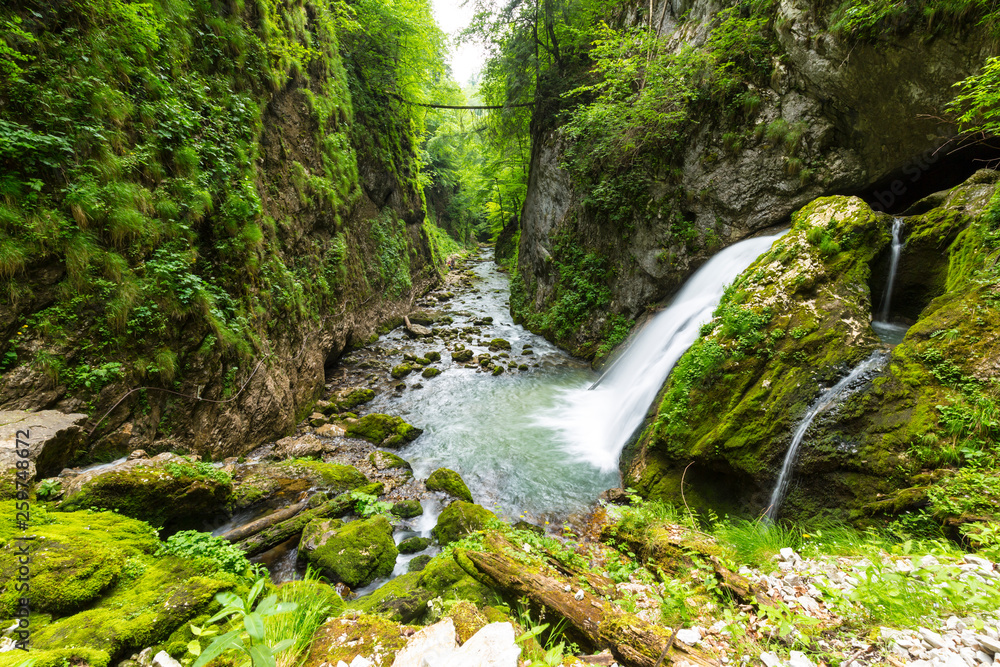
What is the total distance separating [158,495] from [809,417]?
729 centimetres

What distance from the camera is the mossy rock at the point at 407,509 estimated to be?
5266mm

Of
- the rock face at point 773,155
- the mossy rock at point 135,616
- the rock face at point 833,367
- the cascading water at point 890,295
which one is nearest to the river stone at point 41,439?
the mossy rock at point 135,616

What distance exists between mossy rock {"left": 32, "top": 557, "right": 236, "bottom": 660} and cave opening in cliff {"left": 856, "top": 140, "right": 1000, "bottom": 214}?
438 inches

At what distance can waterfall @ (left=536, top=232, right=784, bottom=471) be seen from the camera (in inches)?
275

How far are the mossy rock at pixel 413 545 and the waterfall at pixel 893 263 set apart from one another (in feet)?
25.8

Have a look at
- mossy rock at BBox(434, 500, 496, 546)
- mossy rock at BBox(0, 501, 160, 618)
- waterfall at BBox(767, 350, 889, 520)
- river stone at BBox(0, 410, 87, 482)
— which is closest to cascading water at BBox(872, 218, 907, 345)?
waterfall at BBox(767, 350, 889, 520)

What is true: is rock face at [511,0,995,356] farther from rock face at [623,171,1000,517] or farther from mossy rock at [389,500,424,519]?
mossy rock at [389,500,424,519]

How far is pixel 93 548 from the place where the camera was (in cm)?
262

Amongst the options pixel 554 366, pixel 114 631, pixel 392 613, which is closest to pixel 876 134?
pixel 554 366

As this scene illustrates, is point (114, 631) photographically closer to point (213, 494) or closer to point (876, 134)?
point (213, 494)

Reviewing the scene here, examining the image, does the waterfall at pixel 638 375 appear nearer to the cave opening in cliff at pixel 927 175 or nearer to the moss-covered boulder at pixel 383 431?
the cave opening in cliff at pixel 927 175

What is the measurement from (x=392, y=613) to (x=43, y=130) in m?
6.46

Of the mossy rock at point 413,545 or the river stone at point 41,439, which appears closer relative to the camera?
the river stone at point 41,439

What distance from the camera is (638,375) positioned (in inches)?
320
